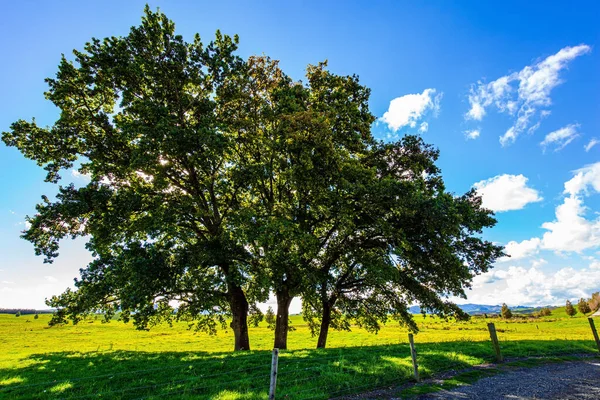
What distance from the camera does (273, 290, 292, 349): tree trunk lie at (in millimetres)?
22212

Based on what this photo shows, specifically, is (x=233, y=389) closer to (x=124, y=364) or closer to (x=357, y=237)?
(x=124, y=364)

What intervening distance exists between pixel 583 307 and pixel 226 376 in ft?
500

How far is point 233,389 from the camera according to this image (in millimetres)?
10602

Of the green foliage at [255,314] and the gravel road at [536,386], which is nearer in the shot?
the gravel road at [536,386]

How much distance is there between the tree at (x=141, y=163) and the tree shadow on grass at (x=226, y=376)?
3.54 m

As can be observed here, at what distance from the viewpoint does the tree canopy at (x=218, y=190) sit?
709 inches

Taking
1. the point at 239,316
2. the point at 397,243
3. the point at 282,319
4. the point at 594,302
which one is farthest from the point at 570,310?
the point at 239,316

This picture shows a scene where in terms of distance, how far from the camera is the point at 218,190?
22047 millimetres

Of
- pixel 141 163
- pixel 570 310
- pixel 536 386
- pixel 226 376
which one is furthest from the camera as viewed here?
pixel 570 310

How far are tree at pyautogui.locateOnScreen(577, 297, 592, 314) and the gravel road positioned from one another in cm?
13909

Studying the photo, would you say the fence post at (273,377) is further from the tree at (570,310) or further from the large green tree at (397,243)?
the tree at (570,310)

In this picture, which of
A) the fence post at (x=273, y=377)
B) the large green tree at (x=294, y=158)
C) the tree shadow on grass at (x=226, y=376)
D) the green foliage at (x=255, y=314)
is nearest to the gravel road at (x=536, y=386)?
the tree shadow on grass at (x=226, y=376)

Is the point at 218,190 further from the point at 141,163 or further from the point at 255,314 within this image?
the point at 255,314

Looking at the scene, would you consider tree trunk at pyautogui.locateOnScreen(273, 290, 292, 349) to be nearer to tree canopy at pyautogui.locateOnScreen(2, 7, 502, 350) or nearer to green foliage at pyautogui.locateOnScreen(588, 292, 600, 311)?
tree canopy at pyautogui.locateOnScreen(2, 7, 502, 350)
